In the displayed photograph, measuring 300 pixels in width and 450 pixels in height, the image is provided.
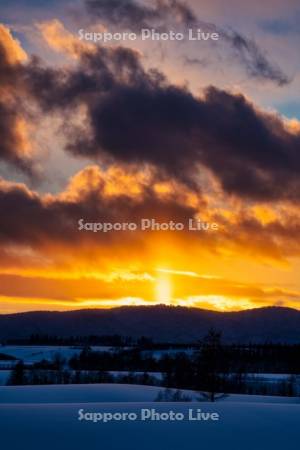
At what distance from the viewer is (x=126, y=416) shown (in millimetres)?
30578

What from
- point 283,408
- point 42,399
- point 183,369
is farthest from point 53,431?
point 183,369

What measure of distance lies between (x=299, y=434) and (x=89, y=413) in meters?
9.35

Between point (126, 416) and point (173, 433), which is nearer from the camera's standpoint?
point (173, 433)

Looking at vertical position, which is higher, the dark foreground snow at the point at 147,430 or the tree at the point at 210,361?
the tree at the point at 210,361

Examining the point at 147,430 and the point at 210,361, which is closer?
the point at 147,430

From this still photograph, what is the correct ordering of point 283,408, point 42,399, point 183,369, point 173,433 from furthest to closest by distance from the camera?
1. point 183,369
2. point 42,399
3. point 283,408
4. point 173,433

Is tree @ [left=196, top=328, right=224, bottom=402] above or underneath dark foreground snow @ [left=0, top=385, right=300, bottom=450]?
above

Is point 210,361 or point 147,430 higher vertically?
point 210,361

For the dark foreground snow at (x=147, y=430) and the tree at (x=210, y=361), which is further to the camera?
the tree at (x=210, y=361)

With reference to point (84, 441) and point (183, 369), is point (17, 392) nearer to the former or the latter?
point (84, 441)

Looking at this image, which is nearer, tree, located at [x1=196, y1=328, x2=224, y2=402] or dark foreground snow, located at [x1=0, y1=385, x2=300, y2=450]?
dark foreground snow, located at [x1=0, y1=385, x2=300, y2=450]

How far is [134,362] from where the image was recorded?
194 metres

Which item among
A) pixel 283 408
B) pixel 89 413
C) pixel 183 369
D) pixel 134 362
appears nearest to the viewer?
pixel 89 413

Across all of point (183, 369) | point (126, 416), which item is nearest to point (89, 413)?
point (126, 416)
